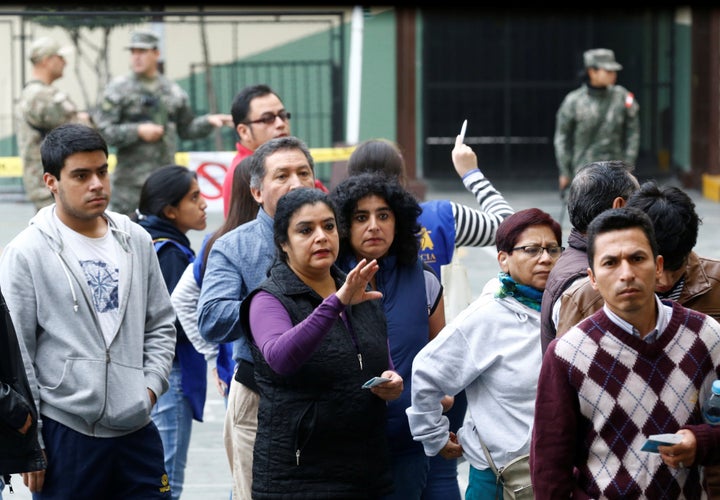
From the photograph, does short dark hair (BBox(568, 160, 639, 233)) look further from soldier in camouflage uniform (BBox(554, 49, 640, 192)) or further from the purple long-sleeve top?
soldier in camouflage uniform (BBox(554, 49, 640, 192))

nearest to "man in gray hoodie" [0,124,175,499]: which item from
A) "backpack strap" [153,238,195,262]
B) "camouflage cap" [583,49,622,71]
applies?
"backpack strap" [153,238,195,262]

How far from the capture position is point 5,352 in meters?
4.45

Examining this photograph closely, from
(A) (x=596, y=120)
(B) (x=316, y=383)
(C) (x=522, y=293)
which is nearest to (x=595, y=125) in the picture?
(A) (x=596, y=120)

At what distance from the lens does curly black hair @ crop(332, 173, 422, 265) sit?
16.4 feet

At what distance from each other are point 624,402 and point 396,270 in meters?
1.47

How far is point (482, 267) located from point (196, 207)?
7434 millimetres

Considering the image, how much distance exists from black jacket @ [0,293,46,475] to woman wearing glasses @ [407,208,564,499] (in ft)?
4.17

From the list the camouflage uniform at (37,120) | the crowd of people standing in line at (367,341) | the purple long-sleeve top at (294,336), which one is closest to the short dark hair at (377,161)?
the crowd of people standing in line at (367,341)

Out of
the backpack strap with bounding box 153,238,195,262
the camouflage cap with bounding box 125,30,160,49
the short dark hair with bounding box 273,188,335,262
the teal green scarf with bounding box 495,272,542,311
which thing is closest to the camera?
the short dark hair with bounding box 273,188,335,262

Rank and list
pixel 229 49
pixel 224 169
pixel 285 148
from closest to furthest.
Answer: pixel 285 148
pixel 224 169
pixel 229 49

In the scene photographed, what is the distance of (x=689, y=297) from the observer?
4.08 m

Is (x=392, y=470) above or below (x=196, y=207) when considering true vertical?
below

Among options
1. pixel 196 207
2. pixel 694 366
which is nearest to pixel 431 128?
pixel 196 207

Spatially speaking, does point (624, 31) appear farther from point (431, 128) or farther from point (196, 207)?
point (196, 207)
